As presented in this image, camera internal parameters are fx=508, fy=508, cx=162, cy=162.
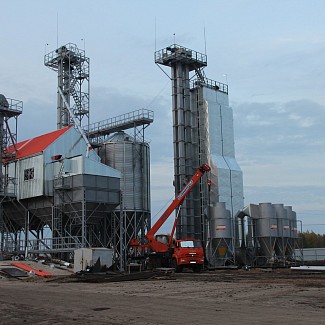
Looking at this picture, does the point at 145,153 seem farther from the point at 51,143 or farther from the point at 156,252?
the point at 156,252

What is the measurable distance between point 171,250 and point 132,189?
1522 centimetres

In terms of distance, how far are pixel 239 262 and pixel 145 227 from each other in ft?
36.5

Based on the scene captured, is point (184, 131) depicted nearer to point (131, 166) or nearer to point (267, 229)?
point (131, 166)

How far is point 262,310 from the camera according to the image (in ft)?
44.3

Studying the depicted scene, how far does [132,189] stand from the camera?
5541cm

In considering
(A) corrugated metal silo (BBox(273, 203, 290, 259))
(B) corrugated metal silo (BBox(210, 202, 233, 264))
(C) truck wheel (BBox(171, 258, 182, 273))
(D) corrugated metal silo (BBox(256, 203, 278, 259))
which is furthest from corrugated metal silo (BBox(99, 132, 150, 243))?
(A) corrugated metal silo (BBox(273, 203, 290, 259))

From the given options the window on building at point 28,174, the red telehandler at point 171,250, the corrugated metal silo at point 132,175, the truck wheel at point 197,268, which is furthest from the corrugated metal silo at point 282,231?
the window on building at point 28,174

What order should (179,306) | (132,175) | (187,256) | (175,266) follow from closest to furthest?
(179,306), (187,256), (175,266), (132,175)

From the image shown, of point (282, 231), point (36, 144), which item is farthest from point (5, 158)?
point (282, 231)

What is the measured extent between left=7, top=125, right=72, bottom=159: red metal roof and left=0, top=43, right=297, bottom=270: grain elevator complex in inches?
7.9

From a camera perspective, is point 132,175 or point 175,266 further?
point 132,175

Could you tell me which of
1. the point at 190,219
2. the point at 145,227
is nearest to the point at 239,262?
the point at 190,219

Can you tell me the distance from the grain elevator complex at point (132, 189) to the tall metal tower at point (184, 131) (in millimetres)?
110

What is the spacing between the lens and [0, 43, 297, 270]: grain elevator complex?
158 feet
